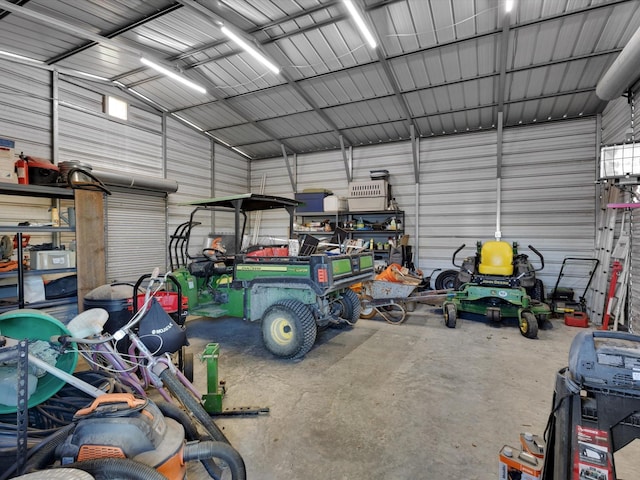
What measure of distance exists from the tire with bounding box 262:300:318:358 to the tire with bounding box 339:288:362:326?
129cm

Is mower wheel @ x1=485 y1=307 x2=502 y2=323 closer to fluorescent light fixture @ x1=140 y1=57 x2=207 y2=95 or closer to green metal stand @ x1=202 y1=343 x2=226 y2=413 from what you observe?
green metal stand @ x1=202 y1=343 x2=226 y2=413

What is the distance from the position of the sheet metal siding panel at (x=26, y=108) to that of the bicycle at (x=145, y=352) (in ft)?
18.0

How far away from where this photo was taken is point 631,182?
3.92 m

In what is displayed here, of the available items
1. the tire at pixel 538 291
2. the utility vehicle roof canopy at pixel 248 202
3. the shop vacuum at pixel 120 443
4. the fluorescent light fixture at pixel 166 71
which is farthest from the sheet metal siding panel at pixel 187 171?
the tire at pixel 538 291

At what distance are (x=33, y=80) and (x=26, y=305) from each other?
16.5 ft

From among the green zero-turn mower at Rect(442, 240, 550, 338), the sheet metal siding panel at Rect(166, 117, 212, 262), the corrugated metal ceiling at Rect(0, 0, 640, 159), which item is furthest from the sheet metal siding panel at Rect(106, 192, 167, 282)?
the green zero-turn mower at Rect(442, 240, 550, 338)

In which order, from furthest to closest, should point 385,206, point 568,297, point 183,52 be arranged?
point 385,206 < point 568,297 < point 183,52

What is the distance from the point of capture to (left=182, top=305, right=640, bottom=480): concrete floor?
6.82 ft

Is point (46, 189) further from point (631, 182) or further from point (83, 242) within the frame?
point (631, 182)

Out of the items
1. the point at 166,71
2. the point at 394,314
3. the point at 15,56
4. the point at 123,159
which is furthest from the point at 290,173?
the point at 15,56

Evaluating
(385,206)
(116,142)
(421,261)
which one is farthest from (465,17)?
(116,142)

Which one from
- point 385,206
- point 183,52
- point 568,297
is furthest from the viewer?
point 385,206

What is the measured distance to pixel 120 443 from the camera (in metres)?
1.41

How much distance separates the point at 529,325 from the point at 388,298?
2.09 meters
